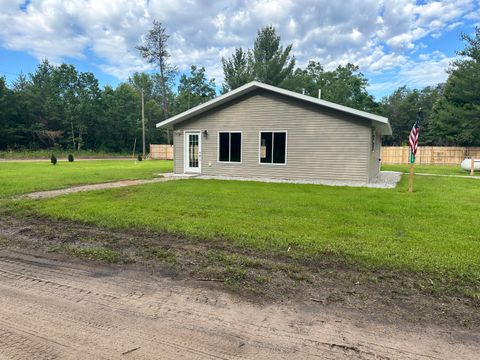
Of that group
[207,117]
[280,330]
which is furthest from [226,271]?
[207,117]

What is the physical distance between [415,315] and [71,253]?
150 inches

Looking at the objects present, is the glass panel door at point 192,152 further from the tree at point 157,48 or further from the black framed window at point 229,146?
the tree at point 157,48

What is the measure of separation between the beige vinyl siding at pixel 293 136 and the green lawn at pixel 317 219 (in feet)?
9.51

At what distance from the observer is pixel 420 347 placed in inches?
82.7

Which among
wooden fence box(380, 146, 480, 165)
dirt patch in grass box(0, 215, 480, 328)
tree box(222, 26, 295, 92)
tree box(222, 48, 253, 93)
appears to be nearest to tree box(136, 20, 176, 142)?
tree box(222, 48, 253, 93)

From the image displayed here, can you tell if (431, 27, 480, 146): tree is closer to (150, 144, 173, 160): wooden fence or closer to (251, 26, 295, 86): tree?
(251, 26, 295, 86): tree

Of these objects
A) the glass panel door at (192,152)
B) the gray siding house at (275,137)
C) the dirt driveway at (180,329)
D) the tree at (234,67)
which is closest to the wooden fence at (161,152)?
the tree at (234,67)

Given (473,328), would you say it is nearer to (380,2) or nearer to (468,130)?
(380,2)

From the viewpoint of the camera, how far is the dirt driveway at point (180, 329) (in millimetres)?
2037

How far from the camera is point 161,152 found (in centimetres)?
3388

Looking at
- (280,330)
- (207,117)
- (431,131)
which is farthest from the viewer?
(431,131)

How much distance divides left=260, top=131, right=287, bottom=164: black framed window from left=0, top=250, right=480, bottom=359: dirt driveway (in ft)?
33.5

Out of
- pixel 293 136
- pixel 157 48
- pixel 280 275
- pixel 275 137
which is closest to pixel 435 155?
pixel 293 136

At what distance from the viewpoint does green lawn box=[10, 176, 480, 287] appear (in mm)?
3877
